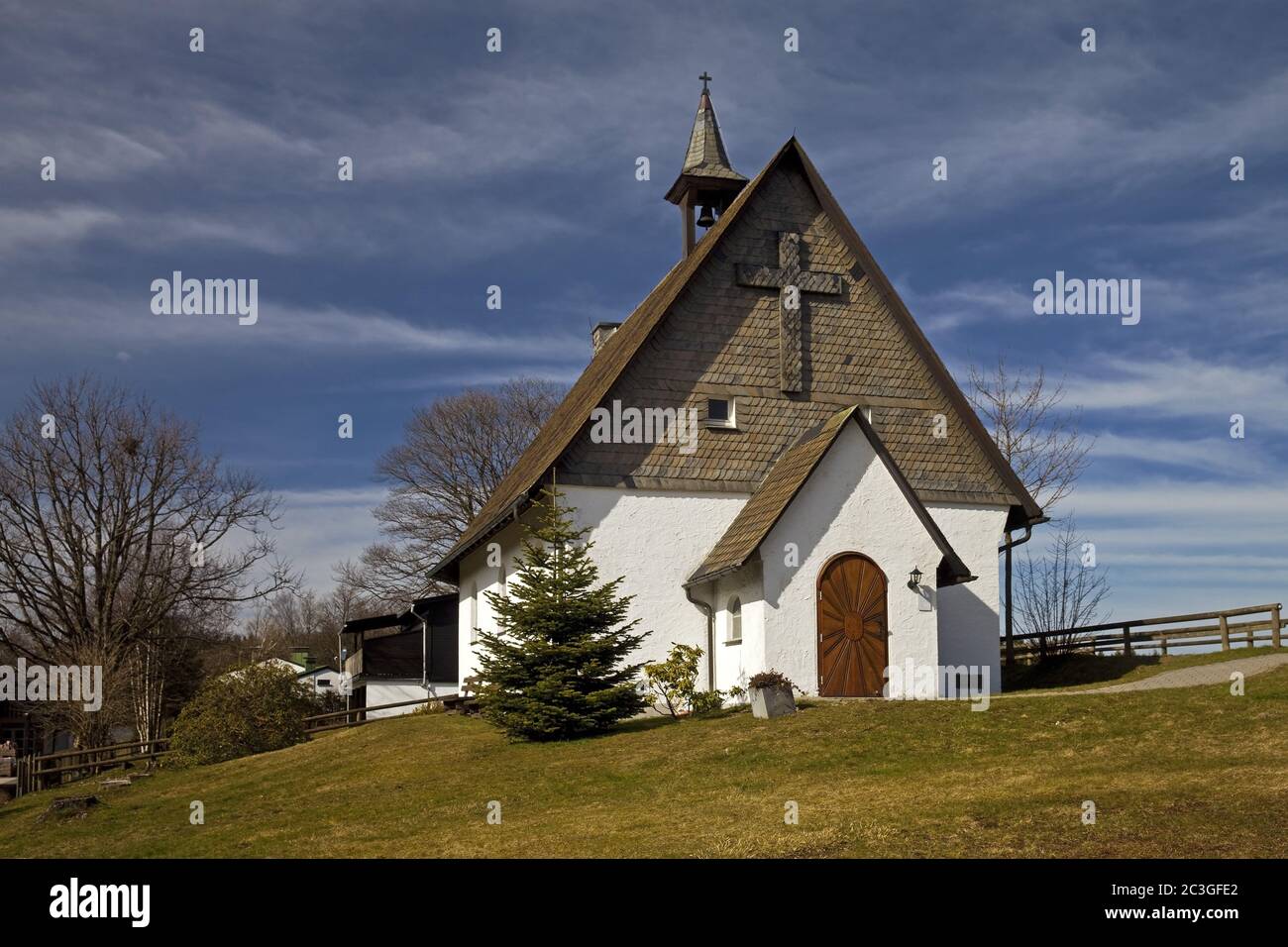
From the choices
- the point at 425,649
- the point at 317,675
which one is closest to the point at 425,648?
the point at 425,649

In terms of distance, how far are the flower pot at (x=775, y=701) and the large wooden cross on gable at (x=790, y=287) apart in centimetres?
736

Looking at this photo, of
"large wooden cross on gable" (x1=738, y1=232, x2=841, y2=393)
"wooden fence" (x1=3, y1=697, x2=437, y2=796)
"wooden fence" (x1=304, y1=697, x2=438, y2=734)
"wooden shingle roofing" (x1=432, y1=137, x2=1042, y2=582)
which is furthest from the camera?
"wooden fence" (x1=3, y1=697, x2=437, y2=796)

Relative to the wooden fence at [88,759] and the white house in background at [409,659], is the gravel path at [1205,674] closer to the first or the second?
the wooden fence at [88,759]

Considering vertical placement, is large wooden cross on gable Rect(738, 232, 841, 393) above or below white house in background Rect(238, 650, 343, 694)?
above

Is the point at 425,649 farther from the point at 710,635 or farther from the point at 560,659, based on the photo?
the point at 560,659

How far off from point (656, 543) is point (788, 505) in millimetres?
3228

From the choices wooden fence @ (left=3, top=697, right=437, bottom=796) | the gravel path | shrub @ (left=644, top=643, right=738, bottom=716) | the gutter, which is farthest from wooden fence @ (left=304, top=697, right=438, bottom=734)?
the gravel path

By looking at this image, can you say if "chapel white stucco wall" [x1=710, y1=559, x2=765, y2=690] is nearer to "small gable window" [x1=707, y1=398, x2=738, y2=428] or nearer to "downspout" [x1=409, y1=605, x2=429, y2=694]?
"small gable window" [x1=707, y1=398, x2=738, y2=428]

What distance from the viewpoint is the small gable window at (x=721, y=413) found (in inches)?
954

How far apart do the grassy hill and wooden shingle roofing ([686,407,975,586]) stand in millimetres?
2792

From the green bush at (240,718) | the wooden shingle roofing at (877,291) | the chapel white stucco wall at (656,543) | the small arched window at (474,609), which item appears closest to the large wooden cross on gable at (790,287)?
the wooden shingle roofing at (877,291)

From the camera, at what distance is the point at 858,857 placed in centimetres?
1065

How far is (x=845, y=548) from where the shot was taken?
70.8ft

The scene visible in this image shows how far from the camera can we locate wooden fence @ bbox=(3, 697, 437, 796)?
31938 millimetres
